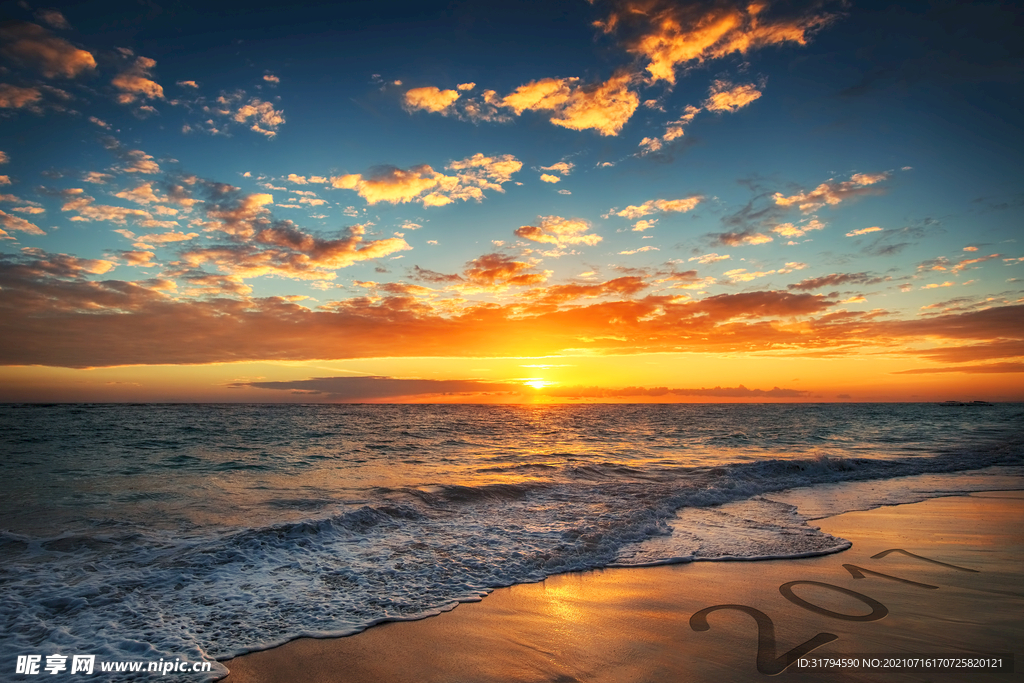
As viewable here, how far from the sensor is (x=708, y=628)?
5258 mm

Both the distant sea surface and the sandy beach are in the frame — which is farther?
the distant sea surface

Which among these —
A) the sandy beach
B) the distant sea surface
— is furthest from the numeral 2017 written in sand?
the distant sea surface

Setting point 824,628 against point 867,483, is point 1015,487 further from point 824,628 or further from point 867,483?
point 824,628

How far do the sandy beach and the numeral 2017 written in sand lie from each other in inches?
0.7

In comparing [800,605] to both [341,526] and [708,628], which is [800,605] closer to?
[708,628]

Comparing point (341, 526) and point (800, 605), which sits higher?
point (800, 605)

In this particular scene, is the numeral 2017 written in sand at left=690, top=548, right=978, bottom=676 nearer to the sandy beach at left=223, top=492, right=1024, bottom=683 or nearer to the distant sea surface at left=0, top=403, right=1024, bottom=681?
the sandy beach at left=223, top=492, right=1024, bottom=683

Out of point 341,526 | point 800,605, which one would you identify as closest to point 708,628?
point 800,605

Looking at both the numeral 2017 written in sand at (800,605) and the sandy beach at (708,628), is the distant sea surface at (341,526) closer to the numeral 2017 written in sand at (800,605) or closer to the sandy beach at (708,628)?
the sandy beach at (708,628)

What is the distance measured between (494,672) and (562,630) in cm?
116

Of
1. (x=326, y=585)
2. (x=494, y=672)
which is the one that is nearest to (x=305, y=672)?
(x=494, y=672)

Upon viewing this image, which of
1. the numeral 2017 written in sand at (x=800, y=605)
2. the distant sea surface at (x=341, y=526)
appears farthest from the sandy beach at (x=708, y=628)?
the distant sea surface at (x=341, y=526)

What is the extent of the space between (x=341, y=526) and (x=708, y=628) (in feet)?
24.1

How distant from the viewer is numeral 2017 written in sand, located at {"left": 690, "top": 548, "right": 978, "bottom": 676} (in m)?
4.50
